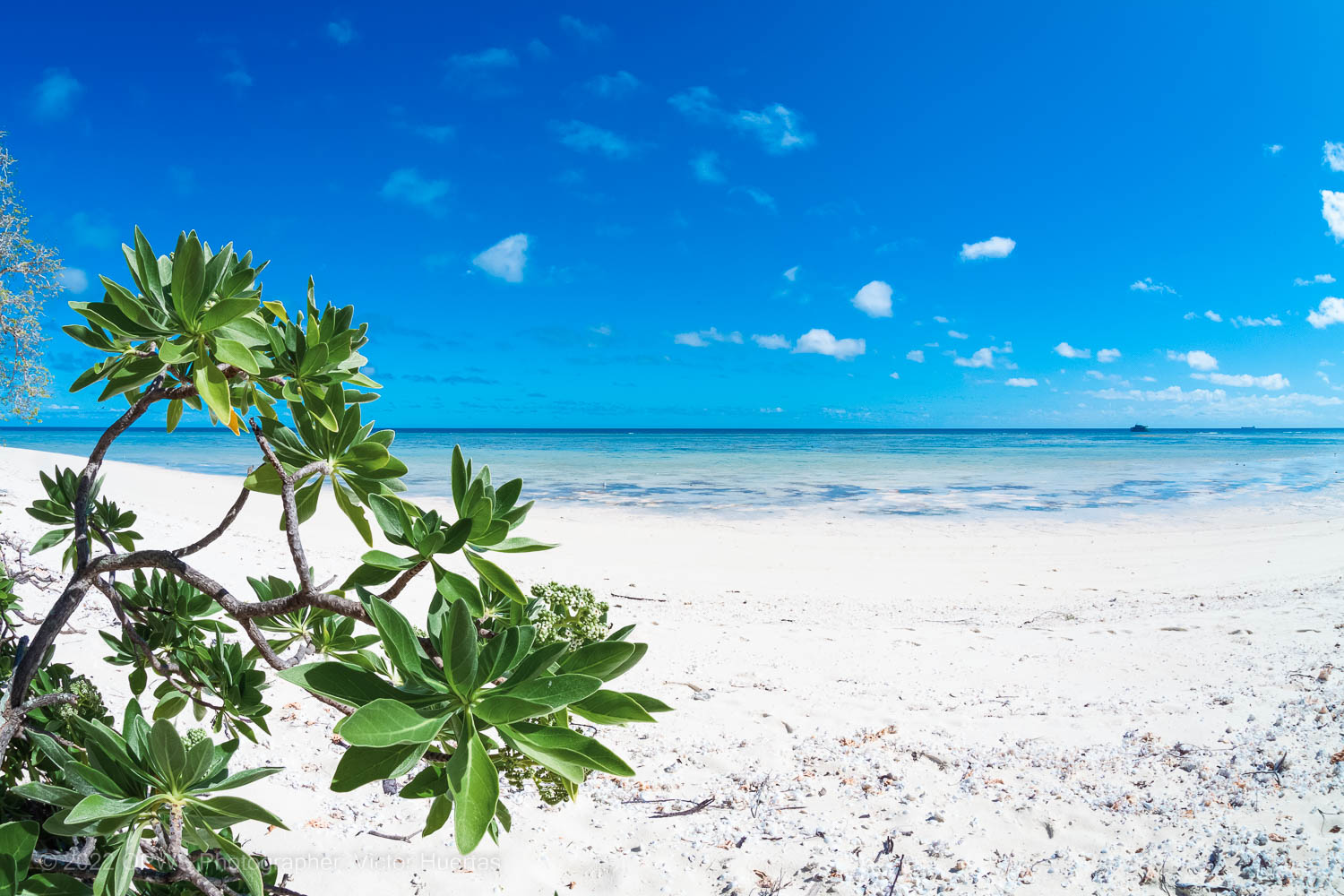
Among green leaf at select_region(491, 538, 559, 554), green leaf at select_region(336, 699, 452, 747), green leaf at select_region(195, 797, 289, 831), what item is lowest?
green leaf at select_region(195, 797, 289, 831)

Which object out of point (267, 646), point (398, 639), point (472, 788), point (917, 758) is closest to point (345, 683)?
point (398, 639)

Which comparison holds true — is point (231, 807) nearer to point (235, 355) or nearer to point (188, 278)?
point (235, 355)

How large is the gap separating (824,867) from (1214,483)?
998 inches

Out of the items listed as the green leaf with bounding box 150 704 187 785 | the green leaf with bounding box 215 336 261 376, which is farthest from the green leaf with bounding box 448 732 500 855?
the green leaf with bounding box 215 336 261 376

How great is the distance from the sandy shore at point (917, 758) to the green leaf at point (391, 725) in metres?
1.99

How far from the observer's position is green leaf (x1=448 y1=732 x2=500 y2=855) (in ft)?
2.18

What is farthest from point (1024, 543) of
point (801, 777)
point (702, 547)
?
point (801, 777)

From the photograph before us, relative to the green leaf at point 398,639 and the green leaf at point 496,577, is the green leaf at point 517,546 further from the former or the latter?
the green leaf at point 398,639

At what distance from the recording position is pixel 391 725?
688mm

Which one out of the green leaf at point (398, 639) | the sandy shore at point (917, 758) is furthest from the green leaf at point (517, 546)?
the sandy shore at point (917, 758)

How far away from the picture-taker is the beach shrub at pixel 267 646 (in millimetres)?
730

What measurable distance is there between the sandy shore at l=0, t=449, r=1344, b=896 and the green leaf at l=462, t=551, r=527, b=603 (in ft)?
5.91

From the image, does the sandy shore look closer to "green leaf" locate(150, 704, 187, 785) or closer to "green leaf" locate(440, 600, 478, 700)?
"green leaf" locate(150, 704, 187, 785)

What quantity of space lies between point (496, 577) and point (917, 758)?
289 centimetres
